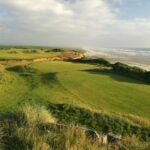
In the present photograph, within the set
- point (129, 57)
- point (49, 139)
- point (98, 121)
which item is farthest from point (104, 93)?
point (129, 57)

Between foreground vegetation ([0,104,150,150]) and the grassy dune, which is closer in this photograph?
foreground vegetation ([0,104,150,150])

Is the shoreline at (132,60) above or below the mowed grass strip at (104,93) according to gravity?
below

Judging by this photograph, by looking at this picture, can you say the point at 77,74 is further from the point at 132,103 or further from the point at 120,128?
the point at 120,128

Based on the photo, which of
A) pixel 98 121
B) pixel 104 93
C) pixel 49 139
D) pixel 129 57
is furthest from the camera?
pixel 129 57

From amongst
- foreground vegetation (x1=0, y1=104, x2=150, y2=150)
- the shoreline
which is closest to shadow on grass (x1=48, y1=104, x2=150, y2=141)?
foreground vegetation (x1=0, y1=104, x2=150, y2=150)

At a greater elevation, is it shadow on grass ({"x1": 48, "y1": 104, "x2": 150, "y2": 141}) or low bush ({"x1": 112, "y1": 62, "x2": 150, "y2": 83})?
low bush ({"x1": 112, "y1": 62, "x2": 150, "y2": 83})

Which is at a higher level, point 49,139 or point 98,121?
point 49,139

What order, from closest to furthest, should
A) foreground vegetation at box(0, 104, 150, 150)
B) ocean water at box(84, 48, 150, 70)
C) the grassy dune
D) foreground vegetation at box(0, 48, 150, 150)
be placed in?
1. foreground vegetation at box(0, 104, 150, 150)
2. foreground vegetation at box(0, 48, 150, 150)
3. the grassy dune
4. ocean water at box(84, 48, 150, 70)

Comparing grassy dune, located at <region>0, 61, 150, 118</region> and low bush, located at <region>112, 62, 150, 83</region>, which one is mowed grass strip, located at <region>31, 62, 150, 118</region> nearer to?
grassy dune, located at <region>0, 61, 150, 118</region>

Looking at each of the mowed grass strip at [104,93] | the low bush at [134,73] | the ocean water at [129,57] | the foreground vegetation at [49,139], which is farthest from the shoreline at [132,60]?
the foreground vegetation at [49,139]

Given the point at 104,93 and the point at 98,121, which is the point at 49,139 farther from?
the point at 104,93

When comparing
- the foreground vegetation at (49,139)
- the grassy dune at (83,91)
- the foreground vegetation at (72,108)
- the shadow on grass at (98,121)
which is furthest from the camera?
the grassy dune at (83,91)

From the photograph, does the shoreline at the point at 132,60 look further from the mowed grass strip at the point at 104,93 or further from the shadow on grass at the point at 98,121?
the shadow on grass at the point at 98,121

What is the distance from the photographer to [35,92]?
18.1 meters
